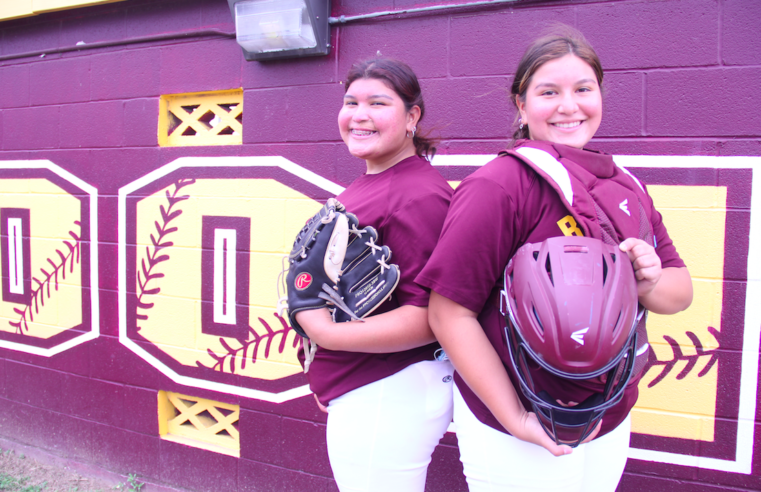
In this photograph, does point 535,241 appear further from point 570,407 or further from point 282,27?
point 282,27

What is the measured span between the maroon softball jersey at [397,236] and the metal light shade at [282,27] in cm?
119

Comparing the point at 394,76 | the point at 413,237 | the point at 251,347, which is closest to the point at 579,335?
the point at 413,237

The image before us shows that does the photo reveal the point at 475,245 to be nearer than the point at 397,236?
Yes

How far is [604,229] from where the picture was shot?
3.30ft

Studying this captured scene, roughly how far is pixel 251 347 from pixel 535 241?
185cm

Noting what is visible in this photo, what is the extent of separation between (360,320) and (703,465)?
5.34ft

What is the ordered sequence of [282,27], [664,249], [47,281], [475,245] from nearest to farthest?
[475,245], [664,249], [282,27], [47,281]

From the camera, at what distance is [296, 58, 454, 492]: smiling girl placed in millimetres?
1220

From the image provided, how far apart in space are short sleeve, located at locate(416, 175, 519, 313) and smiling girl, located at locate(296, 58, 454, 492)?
0.19 meters

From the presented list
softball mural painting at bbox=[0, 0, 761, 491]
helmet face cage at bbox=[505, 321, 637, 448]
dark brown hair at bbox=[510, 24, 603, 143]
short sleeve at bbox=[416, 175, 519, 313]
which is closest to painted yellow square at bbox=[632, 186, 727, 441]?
softball mural painting at bbox=[0, 0, 761, 491]

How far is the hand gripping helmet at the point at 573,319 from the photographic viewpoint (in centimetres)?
87

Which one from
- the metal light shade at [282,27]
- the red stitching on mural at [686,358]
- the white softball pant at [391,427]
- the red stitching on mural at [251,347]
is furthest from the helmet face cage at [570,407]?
the metal light shade at [282,27]

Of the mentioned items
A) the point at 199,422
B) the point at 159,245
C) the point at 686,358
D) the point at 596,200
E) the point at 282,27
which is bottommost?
the point at 199,422

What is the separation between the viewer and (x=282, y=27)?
2221mm
